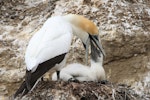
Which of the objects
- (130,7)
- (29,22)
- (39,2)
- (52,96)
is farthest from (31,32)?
(52,96)

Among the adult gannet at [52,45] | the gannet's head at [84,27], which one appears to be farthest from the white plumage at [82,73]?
the gannet's head at [84,27]

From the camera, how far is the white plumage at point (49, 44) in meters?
5.58

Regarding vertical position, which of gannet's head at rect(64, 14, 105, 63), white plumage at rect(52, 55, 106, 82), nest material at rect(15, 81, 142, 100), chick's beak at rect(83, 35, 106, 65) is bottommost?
nest material at rect(15, 81, 142, 100)

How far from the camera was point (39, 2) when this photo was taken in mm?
8000

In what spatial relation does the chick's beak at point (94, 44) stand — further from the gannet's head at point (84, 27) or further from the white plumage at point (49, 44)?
the white plumage at point (49, 44)

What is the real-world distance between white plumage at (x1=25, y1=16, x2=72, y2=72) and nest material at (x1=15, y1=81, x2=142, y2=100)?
32 cm

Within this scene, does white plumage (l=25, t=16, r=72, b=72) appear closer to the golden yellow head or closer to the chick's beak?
the golden yellow head

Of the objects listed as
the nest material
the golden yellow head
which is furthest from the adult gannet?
the nest material

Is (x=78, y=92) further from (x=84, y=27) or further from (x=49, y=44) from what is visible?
(x=84, y=27)

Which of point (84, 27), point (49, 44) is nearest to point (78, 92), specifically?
point (49, 44)

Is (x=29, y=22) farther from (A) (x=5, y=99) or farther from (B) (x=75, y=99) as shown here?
(B) (x=75, y=99)

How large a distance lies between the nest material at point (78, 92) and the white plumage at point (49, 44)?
32cm

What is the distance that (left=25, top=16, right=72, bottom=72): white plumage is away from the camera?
220 inches

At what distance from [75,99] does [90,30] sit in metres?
0.94
